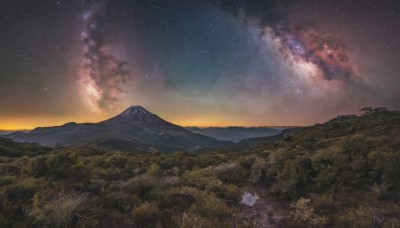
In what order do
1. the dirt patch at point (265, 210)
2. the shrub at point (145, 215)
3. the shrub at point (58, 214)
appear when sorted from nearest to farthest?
the shrub at point (58, 214)
the shrub at point (145, 215)
the dirt patch at point (265, 210)

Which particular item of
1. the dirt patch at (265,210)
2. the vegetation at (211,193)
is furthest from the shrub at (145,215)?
the dirt patch at (265,210)

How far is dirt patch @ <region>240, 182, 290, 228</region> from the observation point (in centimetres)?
786

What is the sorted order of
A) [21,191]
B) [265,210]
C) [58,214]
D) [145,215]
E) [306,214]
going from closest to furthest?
[58,214] < [145,215] < [306,214] < [21,191] < [265,210]

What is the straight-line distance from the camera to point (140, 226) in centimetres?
686

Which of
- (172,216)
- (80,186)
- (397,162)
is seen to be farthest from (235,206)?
(397,162)

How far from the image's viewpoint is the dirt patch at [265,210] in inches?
309

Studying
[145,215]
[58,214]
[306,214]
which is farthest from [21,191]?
[306,214]

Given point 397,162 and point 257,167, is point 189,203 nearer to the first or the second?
point 257,167

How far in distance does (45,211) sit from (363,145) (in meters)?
12.2

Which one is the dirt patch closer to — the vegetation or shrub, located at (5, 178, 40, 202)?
the vegetation

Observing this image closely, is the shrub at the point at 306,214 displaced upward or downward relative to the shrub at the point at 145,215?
Result: downward

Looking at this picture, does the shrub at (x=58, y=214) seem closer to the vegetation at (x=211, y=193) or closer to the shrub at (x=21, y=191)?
the vegetation at (x=211, y=193)

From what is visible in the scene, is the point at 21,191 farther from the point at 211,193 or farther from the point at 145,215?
the point at 211,193

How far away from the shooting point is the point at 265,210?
342 inches
